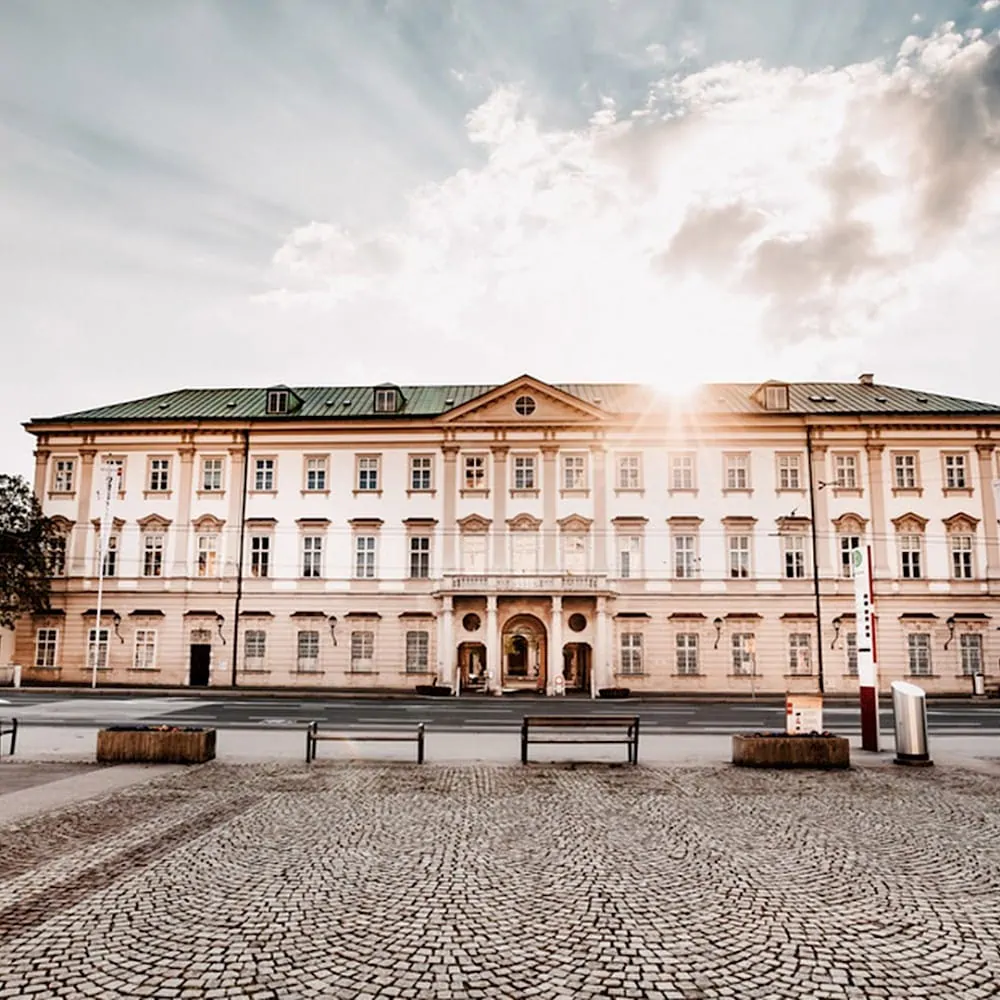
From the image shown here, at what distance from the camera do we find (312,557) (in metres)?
43.3

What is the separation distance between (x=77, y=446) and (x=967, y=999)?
48045 mm

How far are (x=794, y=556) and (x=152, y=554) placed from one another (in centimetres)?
3383

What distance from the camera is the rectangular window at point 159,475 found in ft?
146

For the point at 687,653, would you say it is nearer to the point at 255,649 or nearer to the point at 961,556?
the point at 961,556

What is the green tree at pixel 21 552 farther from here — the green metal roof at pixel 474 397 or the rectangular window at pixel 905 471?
the rectangular window at pixel 905 471

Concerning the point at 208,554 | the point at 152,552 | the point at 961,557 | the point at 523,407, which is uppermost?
the point at 523,407

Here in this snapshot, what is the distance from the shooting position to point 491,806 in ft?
38.9

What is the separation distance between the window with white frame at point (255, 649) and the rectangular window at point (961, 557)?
35.5 metres

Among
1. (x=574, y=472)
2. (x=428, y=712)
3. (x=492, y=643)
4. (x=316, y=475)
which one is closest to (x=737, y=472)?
(x=574, y=472)

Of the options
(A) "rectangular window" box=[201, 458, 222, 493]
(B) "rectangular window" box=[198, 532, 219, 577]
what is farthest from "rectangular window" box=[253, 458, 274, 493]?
(B) "rectangular window" box=[198, 532, 219, 577]

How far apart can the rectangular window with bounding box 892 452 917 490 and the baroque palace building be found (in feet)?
0.24

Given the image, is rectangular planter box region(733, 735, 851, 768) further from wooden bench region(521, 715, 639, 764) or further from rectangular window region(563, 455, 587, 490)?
rectangular window region(563, 455, 587, 490)

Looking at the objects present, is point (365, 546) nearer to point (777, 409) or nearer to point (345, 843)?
point (777, 409)

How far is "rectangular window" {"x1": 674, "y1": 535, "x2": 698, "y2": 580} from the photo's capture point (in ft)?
138
